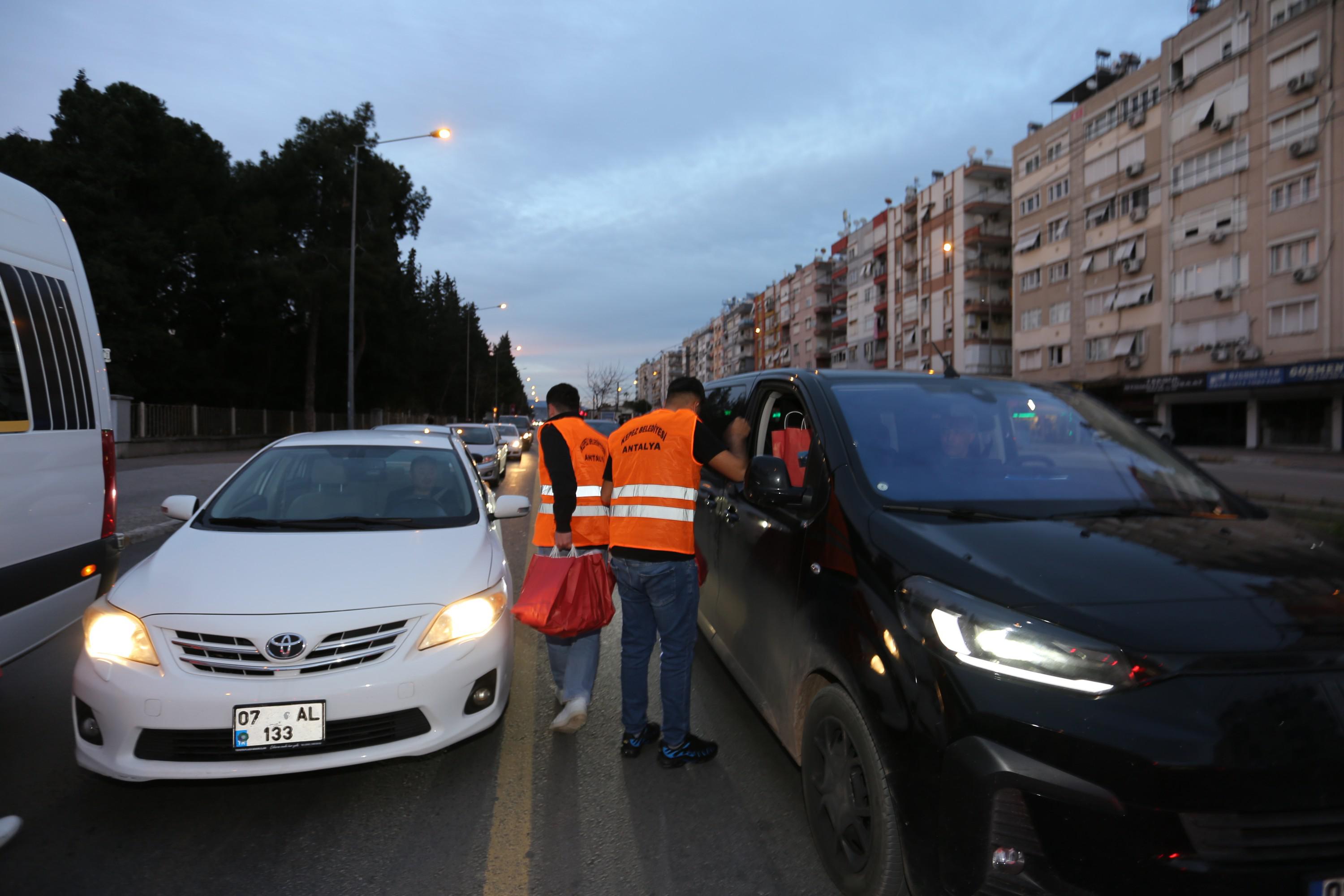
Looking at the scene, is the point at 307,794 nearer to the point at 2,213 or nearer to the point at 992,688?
the point at 992,688

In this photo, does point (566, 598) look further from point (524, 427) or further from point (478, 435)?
point (524, 427)

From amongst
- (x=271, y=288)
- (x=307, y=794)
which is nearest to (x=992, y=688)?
(x=307, y=794)

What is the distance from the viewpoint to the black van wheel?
2.25m

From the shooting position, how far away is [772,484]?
2965 millimetres

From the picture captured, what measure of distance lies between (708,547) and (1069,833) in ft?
9.32

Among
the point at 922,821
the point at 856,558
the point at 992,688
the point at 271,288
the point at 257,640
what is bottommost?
the point at 922,821

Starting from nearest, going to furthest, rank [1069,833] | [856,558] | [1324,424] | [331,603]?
1. [1069,833]
2. [856,558]
3. [331,603]
4. [1324,424]

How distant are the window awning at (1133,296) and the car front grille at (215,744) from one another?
44.0 metres

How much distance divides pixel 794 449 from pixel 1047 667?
182 cm

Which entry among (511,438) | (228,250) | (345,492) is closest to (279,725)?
(345,492)

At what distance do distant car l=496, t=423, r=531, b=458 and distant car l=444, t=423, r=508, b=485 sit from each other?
9177 millimetres

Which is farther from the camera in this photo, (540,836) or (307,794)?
(307,794)

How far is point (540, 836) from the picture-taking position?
2.96 metres

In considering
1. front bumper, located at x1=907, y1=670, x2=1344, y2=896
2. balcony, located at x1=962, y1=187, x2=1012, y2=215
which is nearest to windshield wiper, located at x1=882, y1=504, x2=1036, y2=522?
front bumper, located at x1=907, y1=670, x2=1344, y2=896
